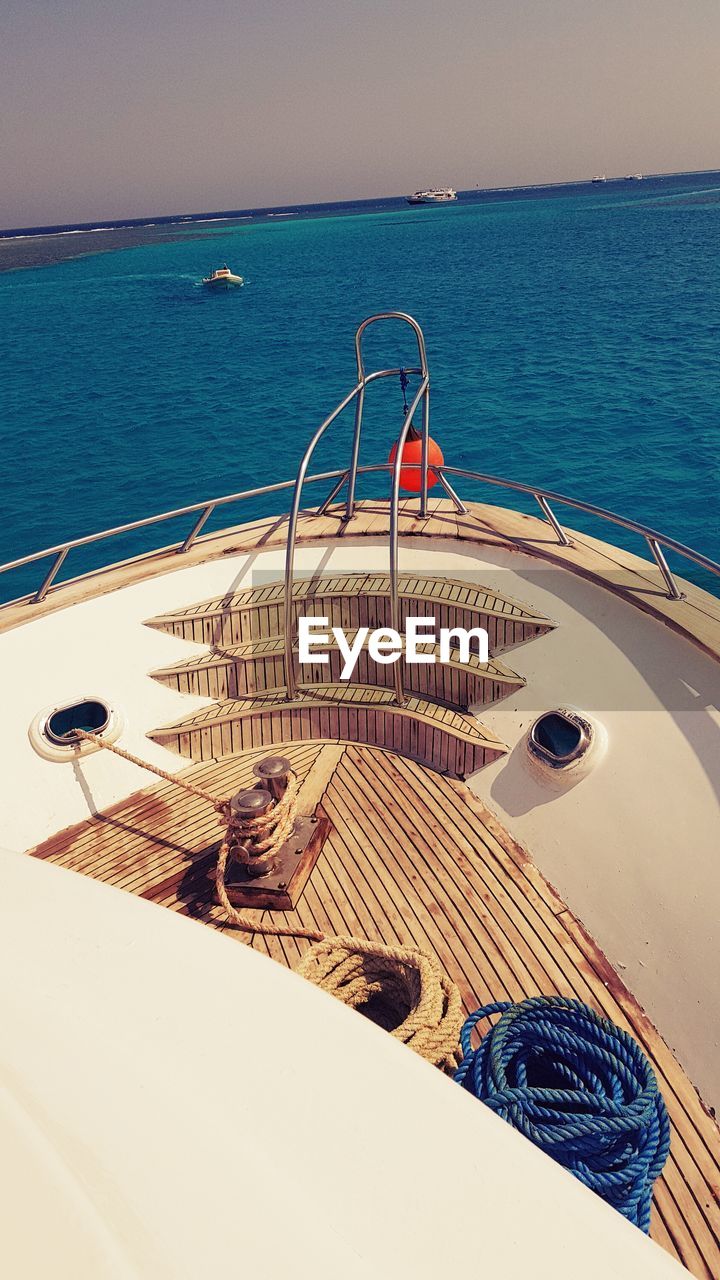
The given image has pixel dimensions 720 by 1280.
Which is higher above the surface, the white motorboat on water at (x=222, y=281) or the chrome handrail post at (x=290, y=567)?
the white motorboat on water at (x=222, y=281)

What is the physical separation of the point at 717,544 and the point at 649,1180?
12398 mm

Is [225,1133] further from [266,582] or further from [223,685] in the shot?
[266,582]

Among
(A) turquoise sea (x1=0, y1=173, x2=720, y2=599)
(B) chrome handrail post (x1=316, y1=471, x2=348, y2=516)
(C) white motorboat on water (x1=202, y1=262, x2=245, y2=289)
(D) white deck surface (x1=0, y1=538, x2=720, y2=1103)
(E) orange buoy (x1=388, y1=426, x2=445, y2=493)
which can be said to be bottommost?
(D) white deck surface (x1=0, y1=538, x2=720, y2=1103)

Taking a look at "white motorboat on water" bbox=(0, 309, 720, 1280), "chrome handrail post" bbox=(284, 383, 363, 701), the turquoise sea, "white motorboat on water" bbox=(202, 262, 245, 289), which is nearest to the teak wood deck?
"white motorboat on water" bbox=(0, 309, 720, 1280)

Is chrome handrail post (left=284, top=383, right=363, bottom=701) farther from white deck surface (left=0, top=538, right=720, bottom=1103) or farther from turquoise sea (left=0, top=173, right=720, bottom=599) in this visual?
turquoise sea (left=0, top=173, right=720, bottom=599)

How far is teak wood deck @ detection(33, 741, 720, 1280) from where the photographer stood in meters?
3.40

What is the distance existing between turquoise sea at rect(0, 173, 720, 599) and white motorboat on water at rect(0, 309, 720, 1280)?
29.7 ft

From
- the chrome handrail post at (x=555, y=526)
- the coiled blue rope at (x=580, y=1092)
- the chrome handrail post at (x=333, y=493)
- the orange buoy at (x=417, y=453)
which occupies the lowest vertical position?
the coiled blue rope at (x=580, y=1092)

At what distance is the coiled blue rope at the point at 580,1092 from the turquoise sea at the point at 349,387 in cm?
1162

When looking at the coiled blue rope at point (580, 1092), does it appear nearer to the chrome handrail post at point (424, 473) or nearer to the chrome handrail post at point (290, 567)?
the chrome handrail post at point (290, 567)

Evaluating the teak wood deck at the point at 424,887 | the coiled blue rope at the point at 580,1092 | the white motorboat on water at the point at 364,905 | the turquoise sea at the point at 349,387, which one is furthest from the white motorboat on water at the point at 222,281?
the coiled blue rope at the point at 580,1092

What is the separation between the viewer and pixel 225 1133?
47.9 inches

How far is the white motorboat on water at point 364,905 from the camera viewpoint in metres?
1.14

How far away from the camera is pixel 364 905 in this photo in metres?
4.46
